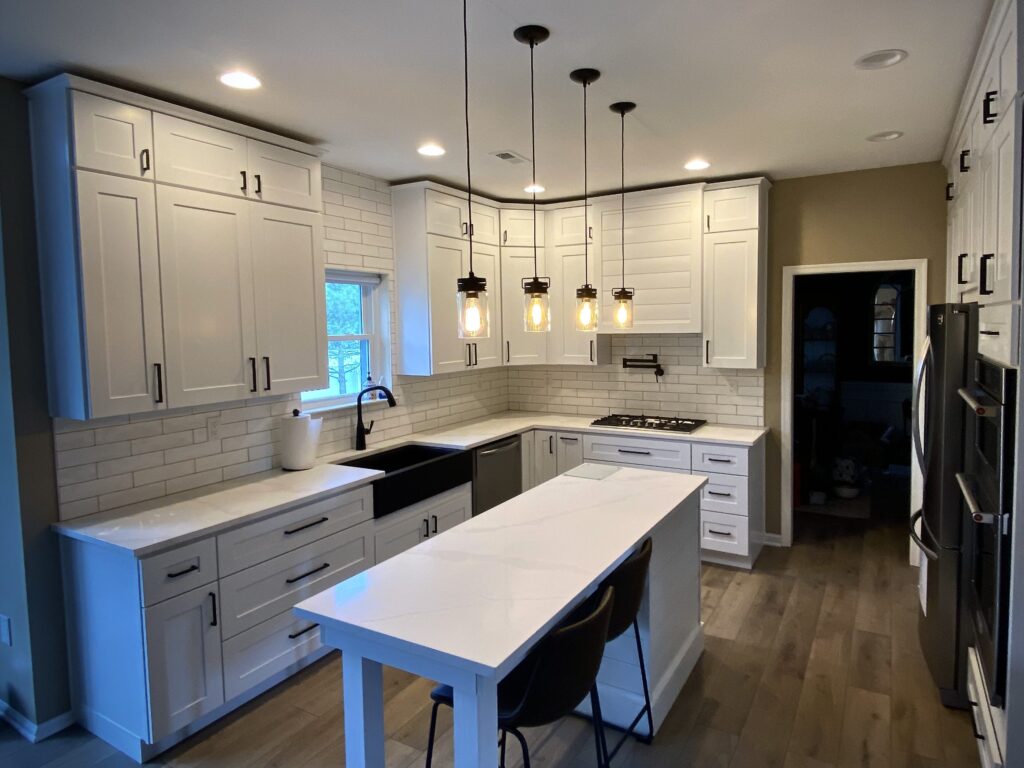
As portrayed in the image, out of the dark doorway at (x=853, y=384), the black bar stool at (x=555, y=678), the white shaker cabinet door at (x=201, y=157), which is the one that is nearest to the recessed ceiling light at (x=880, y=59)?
the black bar stool at (x=555, y=678)

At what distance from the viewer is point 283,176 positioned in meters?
3.12

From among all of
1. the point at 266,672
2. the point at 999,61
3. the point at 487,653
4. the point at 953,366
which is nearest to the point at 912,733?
the point at 953,366

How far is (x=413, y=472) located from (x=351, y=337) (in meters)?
1.01

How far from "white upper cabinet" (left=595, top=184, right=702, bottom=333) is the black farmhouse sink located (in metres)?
1.48

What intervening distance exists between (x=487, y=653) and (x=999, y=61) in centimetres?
228

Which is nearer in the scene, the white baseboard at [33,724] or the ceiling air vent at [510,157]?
the white baseboard at [33,724]

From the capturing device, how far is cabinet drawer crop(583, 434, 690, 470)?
4.25 m

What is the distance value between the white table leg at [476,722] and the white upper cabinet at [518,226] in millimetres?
3809

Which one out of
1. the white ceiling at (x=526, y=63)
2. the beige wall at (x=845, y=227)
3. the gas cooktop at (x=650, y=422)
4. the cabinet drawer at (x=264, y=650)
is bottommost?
the cabinet drawer at (x=264, y=650)

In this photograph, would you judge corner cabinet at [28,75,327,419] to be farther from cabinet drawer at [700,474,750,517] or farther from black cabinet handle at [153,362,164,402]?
cabinet drawer at [700,474,750,517]

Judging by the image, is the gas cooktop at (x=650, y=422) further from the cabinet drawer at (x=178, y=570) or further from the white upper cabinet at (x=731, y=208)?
the cabinet drawer at (x=178, y=570)

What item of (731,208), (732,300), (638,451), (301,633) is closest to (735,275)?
(732,300)

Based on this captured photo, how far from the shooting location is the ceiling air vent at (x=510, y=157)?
11.8 ft

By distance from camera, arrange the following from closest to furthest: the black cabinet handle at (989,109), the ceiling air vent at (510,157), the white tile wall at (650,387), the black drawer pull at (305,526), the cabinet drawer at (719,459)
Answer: the black cabinet handle at (989,109)
the black drawer pull at (305,526)
the ceiling air vent at (510,157)
the cabinet drawer at (719,459)
the white tile wall at (650,387)
